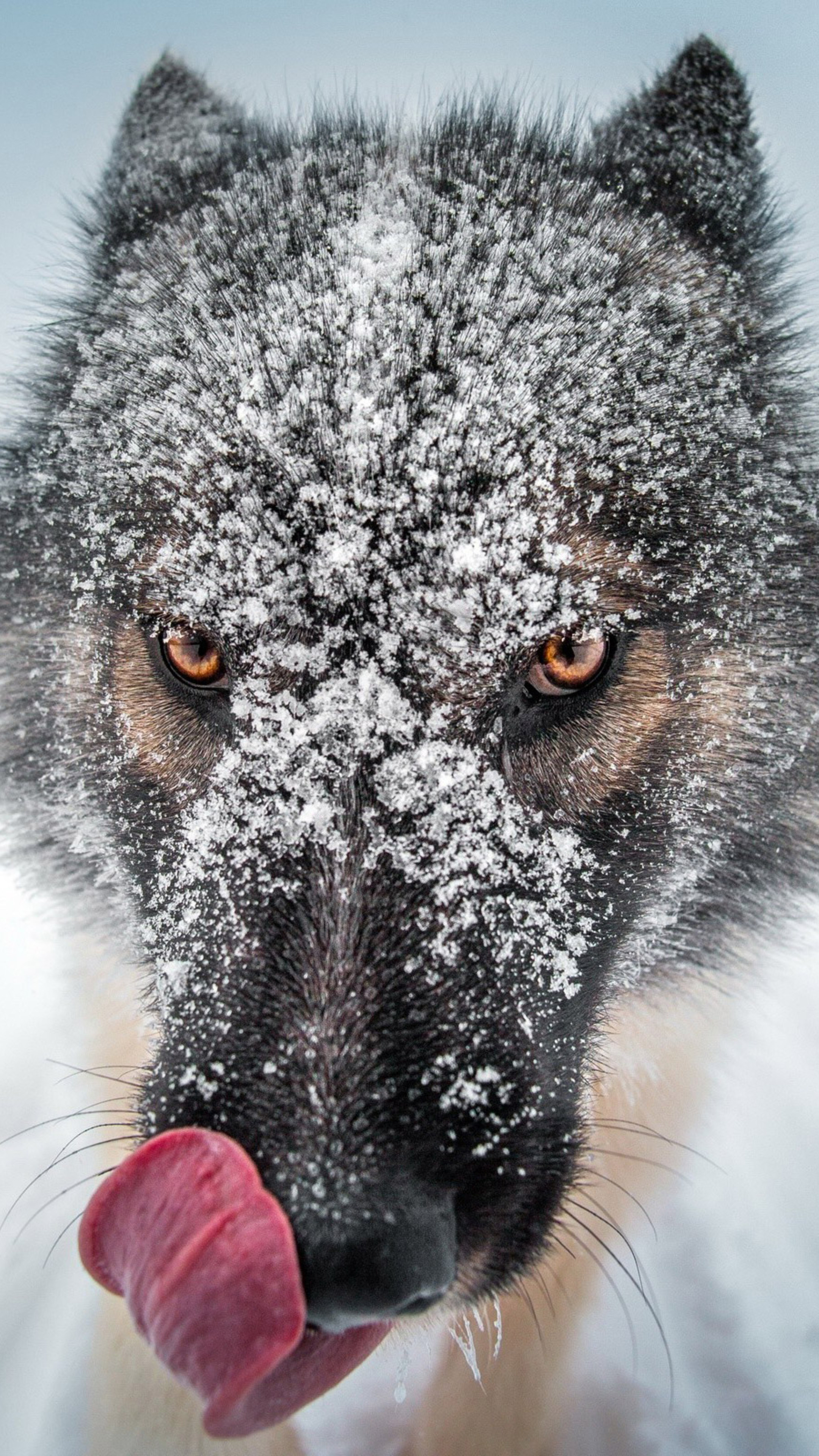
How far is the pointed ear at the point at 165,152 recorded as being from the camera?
215cm

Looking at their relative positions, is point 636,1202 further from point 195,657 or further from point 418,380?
point 418,380

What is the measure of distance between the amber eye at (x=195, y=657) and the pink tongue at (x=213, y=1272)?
2.51 feet

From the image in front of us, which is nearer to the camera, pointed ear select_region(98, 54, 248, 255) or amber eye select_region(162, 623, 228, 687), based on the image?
amber eye select_region(162, 623, 228, 687)

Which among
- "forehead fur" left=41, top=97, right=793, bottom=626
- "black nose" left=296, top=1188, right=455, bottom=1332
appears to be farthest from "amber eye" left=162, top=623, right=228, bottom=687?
"black nose" left=296, top=1188, right=455, bottom=1332

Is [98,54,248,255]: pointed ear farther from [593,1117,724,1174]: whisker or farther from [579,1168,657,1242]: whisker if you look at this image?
[579,1168,657,1242]: whisker

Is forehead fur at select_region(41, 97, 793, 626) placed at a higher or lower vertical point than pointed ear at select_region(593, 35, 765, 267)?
lower

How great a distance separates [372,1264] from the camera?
3.67 feet

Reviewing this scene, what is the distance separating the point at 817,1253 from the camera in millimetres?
2617

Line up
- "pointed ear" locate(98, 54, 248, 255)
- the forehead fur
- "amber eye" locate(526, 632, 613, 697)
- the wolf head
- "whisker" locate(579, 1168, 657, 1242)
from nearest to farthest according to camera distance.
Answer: the wolf head, the forehead fur, "amber eye" locate(526, 632, 613, 697), "pointed ear" locate(98, 54, 248, 255), "whisker" locate(579, 1168, 657, 1242)

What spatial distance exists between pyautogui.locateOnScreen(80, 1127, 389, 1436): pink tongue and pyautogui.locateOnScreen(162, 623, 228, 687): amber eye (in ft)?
2.51

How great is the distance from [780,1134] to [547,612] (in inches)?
90.5

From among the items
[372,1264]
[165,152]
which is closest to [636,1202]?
[372,1264]

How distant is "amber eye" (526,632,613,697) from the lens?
157 cm

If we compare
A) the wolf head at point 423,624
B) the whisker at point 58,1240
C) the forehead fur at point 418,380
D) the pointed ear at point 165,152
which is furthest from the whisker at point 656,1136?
the pointed ear at point 165,152
